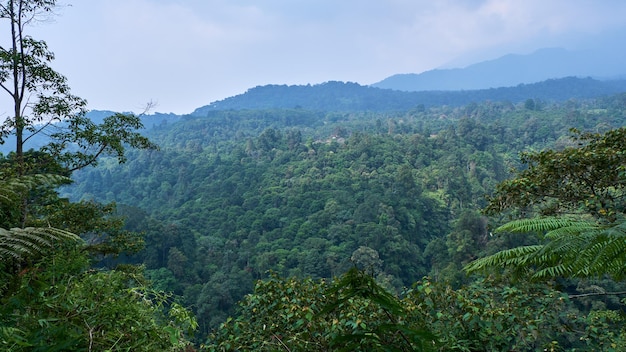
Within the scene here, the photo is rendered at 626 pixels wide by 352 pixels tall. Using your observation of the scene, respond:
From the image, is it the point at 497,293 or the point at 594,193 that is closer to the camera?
the point at 497,293

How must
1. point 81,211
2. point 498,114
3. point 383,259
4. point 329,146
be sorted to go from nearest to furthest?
point 81,211 < point 383,259 < point 329,146 < point 498,114

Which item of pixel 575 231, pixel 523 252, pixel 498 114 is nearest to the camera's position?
pixel 575 231

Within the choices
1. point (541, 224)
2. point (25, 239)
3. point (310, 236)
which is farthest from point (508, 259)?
point (310, 236)

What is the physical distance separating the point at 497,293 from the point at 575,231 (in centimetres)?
78

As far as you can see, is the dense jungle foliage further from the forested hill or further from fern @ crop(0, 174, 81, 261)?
the forested hill

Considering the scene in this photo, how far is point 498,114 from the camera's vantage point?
70.1 metres

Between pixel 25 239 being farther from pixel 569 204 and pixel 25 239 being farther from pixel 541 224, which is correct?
pixel 569 204

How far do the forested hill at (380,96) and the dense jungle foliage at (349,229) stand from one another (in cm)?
6265

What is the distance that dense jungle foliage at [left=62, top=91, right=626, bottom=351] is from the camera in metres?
2.56

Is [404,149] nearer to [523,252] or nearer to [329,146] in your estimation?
[329,146]

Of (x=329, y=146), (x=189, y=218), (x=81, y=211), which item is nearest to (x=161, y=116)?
(x=329, y=146)

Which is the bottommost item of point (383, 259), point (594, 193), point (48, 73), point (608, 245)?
point (383, 259)

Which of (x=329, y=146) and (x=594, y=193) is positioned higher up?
(x=594, y=193)

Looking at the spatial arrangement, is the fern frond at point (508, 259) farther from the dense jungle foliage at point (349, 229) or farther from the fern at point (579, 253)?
the dense jungle foliage at point (349, 229)
